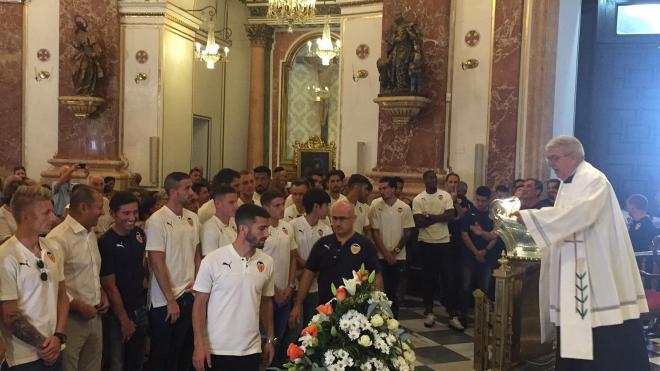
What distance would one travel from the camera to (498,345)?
19.9 feet

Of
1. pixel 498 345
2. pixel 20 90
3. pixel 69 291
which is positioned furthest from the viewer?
pixel 20 90

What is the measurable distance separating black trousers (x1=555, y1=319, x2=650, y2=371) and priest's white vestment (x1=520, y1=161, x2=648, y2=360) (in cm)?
9

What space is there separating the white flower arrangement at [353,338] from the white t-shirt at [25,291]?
5.17 feet

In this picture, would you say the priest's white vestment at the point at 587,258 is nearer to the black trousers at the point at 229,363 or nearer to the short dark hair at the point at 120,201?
the black trousers at the point at 229,363

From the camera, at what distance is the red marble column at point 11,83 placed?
42.1 feet

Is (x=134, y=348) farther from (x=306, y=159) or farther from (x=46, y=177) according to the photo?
(x=306, y=159)

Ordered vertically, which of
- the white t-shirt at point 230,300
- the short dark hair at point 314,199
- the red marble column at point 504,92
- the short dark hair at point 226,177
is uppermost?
the red marble column at point 504,92

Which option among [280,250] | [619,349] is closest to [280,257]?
[280,250]

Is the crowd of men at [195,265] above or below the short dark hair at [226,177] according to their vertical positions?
below

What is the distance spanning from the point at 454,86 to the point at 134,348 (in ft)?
23.2

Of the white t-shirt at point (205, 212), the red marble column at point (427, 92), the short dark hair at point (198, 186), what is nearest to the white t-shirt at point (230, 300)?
the white t-shirt at point (205, 212)

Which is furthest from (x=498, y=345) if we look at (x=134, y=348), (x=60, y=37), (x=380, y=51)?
(x=60, y=37)

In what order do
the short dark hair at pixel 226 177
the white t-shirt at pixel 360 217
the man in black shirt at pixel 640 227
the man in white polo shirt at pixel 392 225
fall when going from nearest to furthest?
the short dark hair at pixel 226 177
the white t-shirt at pixel 360 217
the man in white polo shirt at pixel 392 225
the man in black shirt at pixel 640 227

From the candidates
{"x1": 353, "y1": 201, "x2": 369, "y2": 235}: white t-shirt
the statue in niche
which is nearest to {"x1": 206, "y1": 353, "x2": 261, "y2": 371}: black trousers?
{"x1": 353, "y1": 201, "x2": 369, "y2": 235}: white t-shirt
